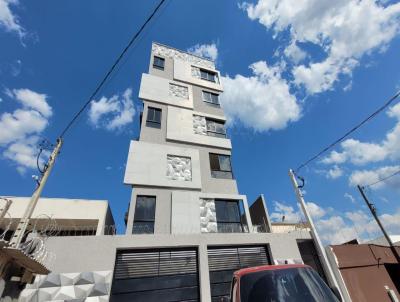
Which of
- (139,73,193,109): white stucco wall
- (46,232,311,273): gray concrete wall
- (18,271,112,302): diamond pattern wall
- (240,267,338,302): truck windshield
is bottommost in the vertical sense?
(240,267,338,302): truck windshield

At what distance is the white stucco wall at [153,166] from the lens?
12.2m

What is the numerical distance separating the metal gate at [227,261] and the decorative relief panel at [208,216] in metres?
1.41

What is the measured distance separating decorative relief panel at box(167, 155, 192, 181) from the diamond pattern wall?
6254mm

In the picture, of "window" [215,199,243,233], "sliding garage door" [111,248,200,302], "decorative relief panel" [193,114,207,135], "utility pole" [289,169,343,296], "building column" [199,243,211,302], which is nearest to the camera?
"sliding garage door" [111,248,200,302]

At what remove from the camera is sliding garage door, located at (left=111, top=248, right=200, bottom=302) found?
8.60 m

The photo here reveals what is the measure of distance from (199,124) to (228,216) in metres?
7.32

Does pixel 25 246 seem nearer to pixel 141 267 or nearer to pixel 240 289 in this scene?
pixel 141 267

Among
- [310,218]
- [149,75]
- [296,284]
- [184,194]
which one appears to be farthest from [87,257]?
[149,75]

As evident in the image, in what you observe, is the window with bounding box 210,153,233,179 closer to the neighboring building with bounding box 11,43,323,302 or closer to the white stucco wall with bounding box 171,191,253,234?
the neighboring building with bounding box 11,43,323,302

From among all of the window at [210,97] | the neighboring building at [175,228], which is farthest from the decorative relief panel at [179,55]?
the window at [210,97]

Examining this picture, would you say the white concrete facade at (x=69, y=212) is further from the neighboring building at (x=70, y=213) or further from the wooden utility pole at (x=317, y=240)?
the wooden utility pole at (x=317, y=240)

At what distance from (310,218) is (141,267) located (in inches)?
370

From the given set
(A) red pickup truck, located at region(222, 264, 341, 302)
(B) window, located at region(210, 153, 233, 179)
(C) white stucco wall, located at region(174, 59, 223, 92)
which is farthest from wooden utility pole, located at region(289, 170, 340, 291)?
(C) white stucco wall, located at region(174, 59, 223, 92)

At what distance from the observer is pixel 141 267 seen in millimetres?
9211
